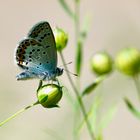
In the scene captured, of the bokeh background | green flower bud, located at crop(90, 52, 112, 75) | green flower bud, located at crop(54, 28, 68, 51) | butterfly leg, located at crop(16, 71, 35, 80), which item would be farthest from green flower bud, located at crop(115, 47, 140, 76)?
the bokeh background

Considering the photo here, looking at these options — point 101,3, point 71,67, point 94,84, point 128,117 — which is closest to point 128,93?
point 128,117

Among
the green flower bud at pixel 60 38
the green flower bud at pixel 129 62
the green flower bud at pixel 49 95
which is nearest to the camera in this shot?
the green flower bud at pixel 49 95

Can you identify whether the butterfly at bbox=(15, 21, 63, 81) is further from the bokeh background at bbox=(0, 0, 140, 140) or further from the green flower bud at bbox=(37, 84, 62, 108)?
the bokeh background at bbox=(0, 0, 140, 140)

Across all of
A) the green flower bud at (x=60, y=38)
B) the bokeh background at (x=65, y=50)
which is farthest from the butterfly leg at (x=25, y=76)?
the bokeh background at (x=65, y=50)

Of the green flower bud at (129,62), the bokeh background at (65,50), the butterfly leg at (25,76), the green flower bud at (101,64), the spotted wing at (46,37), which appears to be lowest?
the bokeh background at (65,50)

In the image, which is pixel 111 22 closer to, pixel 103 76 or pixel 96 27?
pixel 96 27

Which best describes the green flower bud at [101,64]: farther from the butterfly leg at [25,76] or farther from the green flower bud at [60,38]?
the butterfly leg at [25,76]
